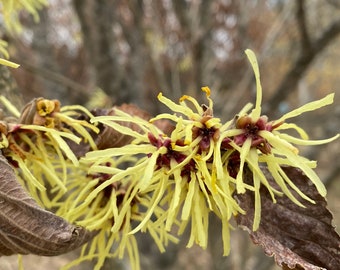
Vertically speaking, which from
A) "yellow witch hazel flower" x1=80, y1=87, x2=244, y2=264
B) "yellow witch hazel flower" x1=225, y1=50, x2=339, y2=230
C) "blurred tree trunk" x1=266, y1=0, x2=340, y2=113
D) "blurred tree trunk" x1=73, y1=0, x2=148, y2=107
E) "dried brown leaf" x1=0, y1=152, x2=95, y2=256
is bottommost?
"dried brown leaf" x1=0, y1=152, x2=95, y2=256

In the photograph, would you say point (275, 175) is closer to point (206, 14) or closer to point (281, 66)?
point (206, 14)

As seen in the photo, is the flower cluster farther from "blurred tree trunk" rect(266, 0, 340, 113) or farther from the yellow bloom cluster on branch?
"blurred tree trunk" rect(266, 0, 340, 113)

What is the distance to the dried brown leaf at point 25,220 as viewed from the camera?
416 millimetres

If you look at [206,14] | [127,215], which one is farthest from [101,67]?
[127,215]

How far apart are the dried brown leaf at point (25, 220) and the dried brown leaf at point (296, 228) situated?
0.15 m

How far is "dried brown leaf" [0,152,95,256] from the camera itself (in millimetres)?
416

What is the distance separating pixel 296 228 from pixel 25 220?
24cm

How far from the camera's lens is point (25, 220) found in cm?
42

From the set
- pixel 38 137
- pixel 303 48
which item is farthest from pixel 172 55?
pixel 38 137

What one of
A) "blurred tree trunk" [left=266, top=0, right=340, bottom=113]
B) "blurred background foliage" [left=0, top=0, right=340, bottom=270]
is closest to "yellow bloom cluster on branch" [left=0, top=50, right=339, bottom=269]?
"blurred background foliage" [left=0, top=0, right=340, bottom=270]

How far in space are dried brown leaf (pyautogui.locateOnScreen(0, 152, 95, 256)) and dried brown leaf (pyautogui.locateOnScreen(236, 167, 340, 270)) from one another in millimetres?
152

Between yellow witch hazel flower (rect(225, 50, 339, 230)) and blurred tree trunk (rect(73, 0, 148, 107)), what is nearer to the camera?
yellow witch hazel flower (rect(225, 50, 339, 230))

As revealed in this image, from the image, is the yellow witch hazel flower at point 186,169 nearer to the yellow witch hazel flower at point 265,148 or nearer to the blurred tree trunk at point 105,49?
the yellow witch hazel flower at point 265,148

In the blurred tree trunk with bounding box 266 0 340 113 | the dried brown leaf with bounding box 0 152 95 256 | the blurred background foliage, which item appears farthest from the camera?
the blurred background foliage
